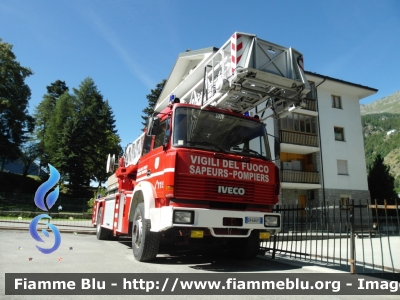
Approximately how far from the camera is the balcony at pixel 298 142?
71.4 feet

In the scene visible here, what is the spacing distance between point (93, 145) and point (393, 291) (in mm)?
41099

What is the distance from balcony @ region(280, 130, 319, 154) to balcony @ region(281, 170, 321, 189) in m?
1.74

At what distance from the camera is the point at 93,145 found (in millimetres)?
41812

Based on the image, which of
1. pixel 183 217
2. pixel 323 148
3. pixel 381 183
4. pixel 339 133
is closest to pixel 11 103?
pixel 323 148

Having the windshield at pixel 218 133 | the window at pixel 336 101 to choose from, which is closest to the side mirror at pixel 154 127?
the windshield at pixel 218 133

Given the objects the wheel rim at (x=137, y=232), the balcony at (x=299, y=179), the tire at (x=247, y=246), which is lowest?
the tire at (x=247, y=246)

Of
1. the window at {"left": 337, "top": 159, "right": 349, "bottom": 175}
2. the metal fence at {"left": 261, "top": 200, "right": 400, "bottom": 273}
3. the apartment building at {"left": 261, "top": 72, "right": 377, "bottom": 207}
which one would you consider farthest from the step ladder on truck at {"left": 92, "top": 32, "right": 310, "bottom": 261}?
the window at {"left": 337, "top": 159, "right": 349, "bottom": 175}

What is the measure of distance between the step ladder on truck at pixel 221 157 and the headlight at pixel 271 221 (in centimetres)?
2

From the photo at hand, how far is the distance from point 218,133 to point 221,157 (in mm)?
669

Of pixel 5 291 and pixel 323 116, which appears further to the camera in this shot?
pixel 323 116

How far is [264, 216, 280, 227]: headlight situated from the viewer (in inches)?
231

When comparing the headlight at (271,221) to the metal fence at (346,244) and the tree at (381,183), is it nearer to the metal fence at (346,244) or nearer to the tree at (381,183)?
the metal fence at (346,244)
